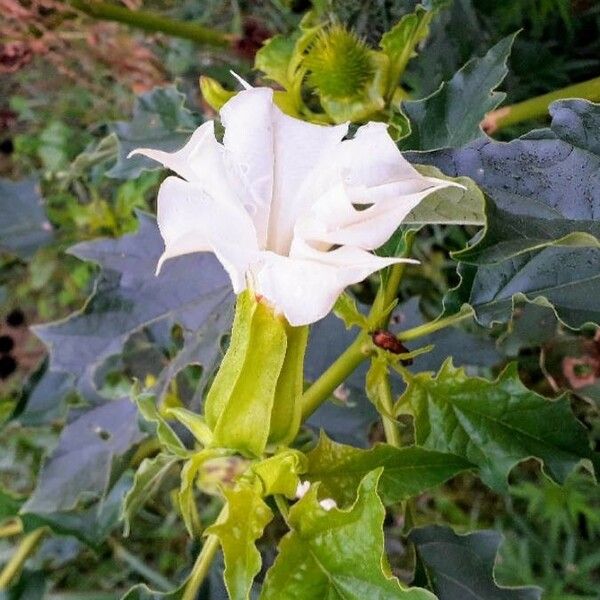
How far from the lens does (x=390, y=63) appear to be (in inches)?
21.8

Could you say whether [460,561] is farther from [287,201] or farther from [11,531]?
[11,531]

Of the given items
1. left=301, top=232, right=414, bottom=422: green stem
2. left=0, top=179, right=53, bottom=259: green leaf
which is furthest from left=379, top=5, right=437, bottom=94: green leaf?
left=0, top=179, right=53, bottom=259: green leaf

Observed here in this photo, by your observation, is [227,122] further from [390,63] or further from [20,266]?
[20,266]

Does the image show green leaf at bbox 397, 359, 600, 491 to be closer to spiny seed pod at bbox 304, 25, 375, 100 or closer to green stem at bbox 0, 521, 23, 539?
spiny seed pod at bbox 304, 25, 375, 100

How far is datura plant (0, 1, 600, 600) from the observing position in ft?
1.10

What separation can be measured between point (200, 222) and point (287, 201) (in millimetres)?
42

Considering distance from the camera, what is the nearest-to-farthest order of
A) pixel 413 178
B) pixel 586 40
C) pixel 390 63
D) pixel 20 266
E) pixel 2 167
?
pixel 413 178 → pixel 390 63 → pixel 586 40 → pixel 20 266 → pixel 2 167

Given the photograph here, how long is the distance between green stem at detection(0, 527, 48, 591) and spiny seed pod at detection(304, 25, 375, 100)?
0.44 meters

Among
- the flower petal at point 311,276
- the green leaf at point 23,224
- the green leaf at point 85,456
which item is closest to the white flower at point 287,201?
the flower petal at point 311,276

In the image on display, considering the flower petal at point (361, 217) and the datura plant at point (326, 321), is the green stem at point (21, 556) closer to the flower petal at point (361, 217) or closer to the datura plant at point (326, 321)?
the datura plant at point (326, 321)

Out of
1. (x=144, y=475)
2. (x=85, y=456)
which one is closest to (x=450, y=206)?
(x=144, y=475)

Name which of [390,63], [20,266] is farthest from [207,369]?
[20,266]

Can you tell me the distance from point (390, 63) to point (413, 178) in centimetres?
25

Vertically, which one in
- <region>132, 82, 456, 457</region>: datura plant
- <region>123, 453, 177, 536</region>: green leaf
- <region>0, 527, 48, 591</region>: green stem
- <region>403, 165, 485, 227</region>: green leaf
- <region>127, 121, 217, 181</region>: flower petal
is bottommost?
<region>0, 527, 48, 591</region>: green stem
